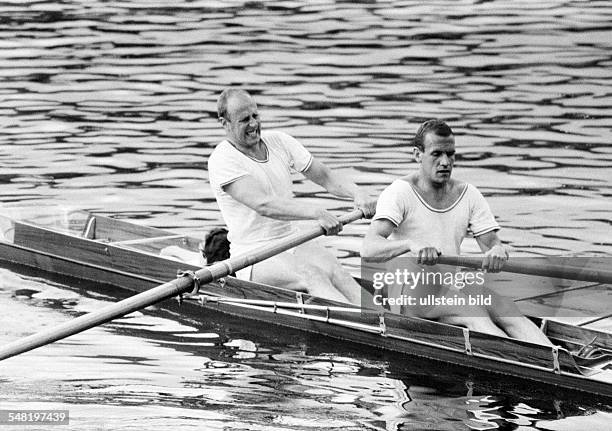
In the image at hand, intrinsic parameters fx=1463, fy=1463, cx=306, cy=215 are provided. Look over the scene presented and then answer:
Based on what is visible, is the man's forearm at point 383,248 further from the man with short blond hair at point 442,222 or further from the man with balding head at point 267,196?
the man with balding head at point 267,196

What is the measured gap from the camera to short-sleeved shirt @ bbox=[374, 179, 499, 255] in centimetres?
1173

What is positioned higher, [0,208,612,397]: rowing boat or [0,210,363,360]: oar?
[0,210,363,360]: oar

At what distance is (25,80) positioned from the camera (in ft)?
84.0

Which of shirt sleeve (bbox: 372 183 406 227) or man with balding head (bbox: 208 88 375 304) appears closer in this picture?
shirt sleeve (bbox: 372 183 406 227)

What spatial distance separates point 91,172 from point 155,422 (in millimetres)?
9334

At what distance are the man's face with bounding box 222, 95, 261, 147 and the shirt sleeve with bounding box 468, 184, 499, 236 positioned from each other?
209 centimetres

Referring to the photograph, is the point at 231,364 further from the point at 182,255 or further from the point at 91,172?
the point at 91,172

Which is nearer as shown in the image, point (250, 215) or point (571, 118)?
point (250, 215)

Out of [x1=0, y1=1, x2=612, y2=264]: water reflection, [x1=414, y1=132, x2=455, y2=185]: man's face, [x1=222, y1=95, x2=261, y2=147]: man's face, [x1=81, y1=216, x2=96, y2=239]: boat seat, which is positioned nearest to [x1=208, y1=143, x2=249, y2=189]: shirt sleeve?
[x1=222, y1=95, x2=261, y2=147]: man's face

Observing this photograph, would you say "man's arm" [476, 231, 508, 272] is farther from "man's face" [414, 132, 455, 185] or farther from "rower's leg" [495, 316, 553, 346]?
"man's face" [414, 132, 455, 185]

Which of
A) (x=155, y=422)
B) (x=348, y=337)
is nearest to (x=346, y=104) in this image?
(x=348, y=337)

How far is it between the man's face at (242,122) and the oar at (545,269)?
2379 mm

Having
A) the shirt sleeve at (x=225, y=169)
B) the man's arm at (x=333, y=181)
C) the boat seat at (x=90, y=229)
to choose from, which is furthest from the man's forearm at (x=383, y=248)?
the boat seat at (x=90, y=229)

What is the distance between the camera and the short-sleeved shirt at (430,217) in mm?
11727
